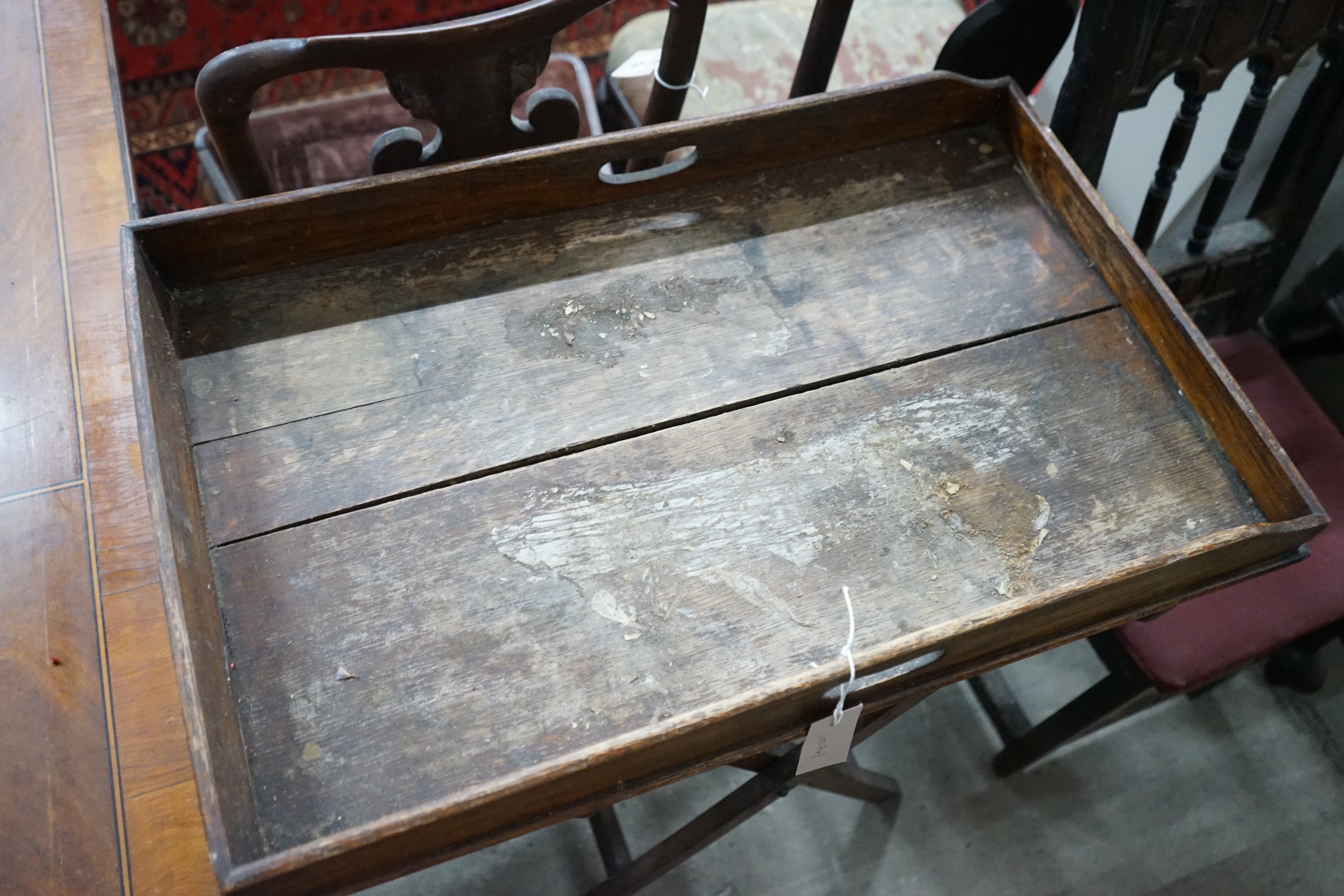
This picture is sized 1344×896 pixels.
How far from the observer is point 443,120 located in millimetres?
1062

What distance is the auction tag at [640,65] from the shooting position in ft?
4.40

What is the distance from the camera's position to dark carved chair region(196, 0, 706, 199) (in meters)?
0.98

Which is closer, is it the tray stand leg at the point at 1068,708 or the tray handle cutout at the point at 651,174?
the tray handle cutout at the point at 651,174

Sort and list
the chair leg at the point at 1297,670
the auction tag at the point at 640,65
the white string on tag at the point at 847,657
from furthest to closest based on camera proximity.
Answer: the chair leg at the point at 1297,670 → the auction tag at the point at 640,65 → the white string on tag at the point at 847,657

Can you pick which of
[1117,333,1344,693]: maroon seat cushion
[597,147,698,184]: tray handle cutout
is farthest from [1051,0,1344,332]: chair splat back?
[597,147,698,184]: tray handle cutout

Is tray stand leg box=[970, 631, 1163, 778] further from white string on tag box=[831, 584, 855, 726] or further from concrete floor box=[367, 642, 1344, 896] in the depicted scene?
white string on tag box=[831, 584, 855, 726]

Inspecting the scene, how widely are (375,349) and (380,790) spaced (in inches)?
17.7

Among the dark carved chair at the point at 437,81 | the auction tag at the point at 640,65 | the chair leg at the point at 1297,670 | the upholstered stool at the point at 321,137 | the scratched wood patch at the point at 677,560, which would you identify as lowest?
the chair leg at the point at 1297,670

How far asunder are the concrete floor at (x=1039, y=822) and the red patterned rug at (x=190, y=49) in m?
1.61

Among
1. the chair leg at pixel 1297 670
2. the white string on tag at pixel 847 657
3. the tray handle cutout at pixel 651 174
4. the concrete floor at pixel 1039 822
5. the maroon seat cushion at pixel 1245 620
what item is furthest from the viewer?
the chair leg at pixel 1297 670

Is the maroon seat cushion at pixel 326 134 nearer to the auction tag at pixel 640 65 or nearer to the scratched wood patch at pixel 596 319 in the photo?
the auction tag at pixel 640 65

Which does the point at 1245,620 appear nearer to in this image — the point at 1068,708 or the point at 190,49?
the point at 1068,708

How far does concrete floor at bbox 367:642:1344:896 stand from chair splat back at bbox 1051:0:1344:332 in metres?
0.79

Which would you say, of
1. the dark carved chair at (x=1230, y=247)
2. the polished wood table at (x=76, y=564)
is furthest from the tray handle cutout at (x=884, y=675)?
the polished wood table at (x=76, y=564)
